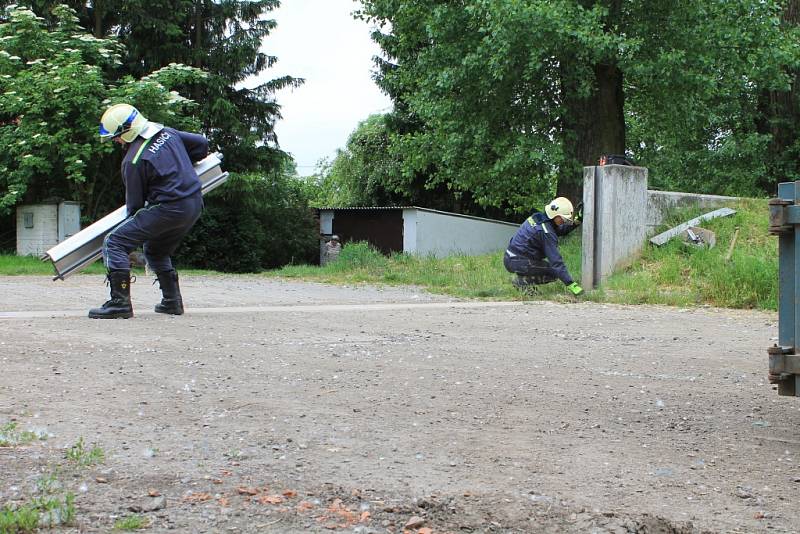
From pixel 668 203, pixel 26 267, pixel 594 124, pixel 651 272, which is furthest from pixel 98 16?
pixel 651 272

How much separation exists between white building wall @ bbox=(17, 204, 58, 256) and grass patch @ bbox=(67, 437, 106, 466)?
19.2 meters

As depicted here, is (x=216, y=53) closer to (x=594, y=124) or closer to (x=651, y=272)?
(x=594, y=124)

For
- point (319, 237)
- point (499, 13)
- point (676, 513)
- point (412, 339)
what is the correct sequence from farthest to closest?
point (319, 237) < point (499, 13) < point (412, 339) < point (676, 513)

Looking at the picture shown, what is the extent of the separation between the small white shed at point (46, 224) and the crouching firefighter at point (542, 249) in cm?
1292

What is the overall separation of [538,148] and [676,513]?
18.3m

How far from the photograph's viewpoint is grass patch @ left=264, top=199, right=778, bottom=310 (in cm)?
1191

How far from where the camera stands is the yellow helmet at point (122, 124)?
8.55 metres

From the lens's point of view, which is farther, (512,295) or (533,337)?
(512,295)

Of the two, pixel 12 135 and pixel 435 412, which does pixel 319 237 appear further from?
pixel 435 412

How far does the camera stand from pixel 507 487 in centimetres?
367

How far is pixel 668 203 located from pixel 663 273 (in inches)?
81.9

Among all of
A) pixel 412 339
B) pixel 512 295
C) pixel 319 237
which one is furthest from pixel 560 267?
pixel 319 237

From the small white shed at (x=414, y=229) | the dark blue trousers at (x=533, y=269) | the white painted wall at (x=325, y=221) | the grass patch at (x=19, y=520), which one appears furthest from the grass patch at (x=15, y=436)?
the white painted wall at (x=325, y=221)

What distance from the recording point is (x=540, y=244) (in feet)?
41.0
